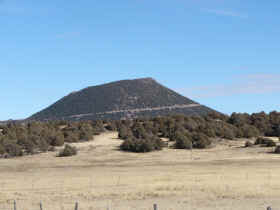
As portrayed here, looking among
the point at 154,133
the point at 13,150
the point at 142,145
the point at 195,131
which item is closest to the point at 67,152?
the point at 13,150

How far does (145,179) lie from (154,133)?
115 ft

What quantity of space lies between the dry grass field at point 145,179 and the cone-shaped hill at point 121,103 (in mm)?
79886

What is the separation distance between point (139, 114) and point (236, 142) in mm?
79268

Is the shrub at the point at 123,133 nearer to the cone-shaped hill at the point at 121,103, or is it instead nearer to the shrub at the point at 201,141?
the shrub at the point at 201,141

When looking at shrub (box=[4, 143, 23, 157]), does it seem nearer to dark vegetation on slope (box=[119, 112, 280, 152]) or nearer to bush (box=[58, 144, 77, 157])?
bush (box=[58, 144, 77, 157])

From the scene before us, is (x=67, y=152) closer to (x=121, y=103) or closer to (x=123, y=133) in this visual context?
(x=123, y=133)

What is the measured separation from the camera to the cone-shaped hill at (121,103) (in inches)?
5743

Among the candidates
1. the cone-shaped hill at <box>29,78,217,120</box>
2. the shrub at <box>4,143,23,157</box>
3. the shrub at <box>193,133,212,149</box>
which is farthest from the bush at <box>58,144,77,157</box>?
the cone-shaped hill at <box>29,78,217,120</box>

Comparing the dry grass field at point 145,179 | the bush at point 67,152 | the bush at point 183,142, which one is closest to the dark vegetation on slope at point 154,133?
the bush at point 183,142

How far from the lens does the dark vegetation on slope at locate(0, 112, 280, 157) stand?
62.3 m

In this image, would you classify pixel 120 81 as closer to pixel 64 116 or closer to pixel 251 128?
pixel 64 116

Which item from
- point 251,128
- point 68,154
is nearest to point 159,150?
point 68,154

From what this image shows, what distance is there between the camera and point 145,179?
129 ft

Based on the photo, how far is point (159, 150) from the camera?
61375 mm
